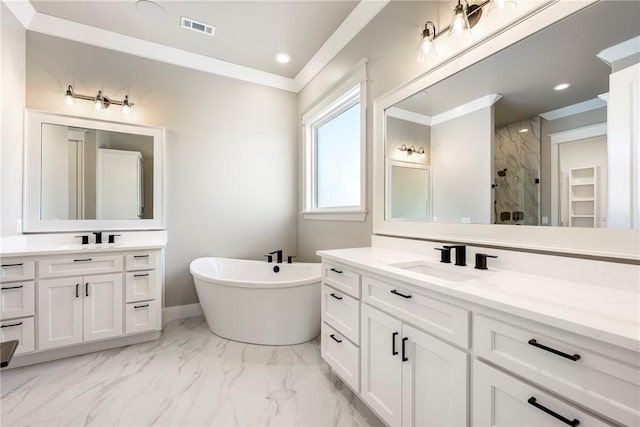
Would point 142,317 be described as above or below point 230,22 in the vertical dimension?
below

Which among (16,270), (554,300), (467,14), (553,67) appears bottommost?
(16,270)

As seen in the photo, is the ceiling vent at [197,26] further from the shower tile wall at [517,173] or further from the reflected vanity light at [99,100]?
the shower tile wall at [517,173]

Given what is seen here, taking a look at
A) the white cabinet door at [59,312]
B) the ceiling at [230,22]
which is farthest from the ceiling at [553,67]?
the white cabinet door at [59,312]

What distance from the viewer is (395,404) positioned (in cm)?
130

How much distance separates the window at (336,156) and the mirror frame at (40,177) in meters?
1.65

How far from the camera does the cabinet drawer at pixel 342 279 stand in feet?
5.27

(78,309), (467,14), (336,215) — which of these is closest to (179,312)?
(78,309)

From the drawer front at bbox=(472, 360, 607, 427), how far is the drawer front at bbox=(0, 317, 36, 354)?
290 cm

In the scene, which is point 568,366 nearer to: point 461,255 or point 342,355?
point 461,255

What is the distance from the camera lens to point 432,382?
1133mm

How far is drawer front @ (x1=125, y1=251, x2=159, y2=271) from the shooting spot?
7.90ft

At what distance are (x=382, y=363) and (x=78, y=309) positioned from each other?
7.83ft

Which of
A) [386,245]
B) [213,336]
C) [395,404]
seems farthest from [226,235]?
[395,404]

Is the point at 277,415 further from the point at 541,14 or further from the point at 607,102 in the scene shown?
the point at 541,14
